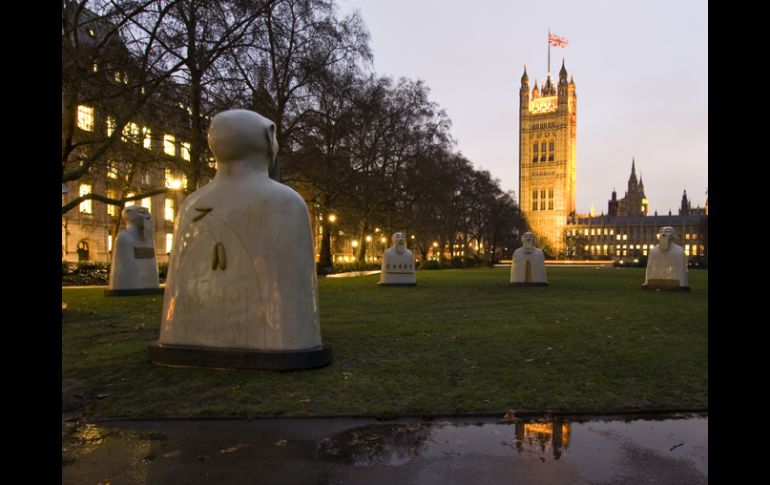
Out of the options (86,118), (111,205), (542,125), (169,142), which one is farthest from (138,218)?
(542,125)

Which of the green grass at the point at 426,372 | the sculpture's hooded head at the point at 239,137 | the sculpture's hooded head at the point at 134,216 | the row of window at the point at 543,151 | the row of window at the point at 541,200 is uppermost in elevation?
the row of window at the point at 543,151

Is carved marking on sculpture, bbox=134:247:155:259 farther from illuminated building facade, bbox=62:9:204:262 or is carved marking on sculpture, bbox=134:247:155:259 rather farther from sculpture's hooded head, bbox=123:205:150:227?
illuminated building facade, bbox=62:9:204:262

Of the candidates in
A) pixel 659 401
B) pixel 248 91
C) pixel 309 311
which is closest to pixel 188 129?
pixel 248 91

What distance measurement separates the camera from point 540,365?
6500 mm

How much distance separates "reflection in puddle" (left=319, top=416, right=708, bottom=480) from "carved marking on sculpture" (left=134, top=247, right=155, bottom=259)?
15.2 m

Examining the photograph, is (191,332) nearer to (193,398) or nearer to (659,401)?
(193,398)

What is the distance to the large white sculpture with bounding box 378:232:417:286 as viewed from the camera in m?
22.8

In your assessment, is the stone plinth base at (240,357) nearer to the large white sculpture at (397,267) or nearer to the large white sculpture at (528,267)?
the large white sculpture at (397,267)

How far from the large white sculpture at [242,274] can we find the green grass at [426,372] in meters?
0.27

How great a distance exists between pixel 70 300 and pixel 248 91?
12.0m

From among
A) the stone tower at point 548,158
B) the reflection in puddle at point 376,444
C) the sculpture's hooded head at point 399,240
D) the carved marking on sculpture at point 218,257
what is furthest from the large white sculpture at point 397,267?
the stone tower at point 548,158

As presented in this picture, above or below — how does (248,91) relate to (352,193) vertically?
above

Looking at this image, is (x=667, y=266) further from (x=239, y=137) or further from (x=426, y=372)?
(x=239, y=137)

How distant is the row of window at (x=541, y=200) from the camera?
13738cm
